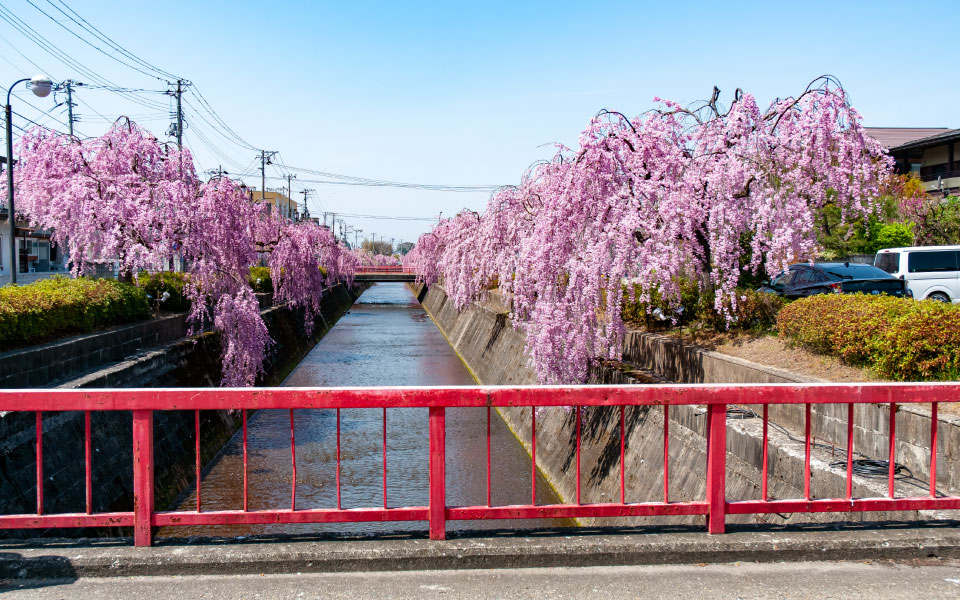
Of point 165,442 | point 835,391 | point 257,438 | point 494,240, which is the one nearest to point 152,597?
point 835,391

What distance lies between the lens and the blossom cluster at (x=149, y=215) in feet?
49.9

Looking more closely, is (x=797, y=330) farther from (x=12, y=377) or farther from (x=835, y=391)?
(x=12, y=377)

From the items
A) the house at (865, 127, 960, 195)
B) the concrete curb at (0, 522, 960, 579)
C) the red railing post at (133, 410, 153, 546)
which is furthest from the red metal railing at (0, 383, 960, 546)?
the house at (865, 127, 960, 195)

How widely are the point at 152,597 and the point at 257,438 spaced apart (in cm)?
1256

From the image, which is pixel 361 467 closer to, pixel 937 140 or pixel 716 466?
pixel 716 466

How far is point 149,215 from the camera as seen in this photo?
49.1ft

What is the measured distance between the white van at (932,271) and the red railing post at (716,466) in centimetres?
1629

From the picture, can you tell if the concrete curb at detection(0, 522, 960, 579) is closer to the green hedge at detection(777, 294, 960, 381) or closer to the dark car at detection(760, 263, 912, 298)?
the green hedge at detection(777, 294, 960, 381)

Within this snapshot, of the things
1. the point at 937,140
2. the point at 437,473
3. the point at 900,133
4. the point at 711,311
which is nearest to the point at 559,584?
the point at 437,473

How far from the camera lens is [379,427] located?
17.4 m

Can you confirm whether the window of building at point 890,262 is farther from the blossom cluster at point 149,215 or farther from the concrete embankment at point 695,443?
A: the blossom cluster at point 149,215

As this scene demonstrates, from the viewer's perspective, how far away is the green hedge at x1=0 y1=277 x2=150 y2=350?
10859 mm

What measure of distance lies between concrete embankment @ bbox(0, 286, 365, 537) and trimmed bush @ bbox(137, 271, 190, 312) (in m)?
1.30

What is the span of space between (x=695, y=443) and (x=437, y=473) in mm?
5034
